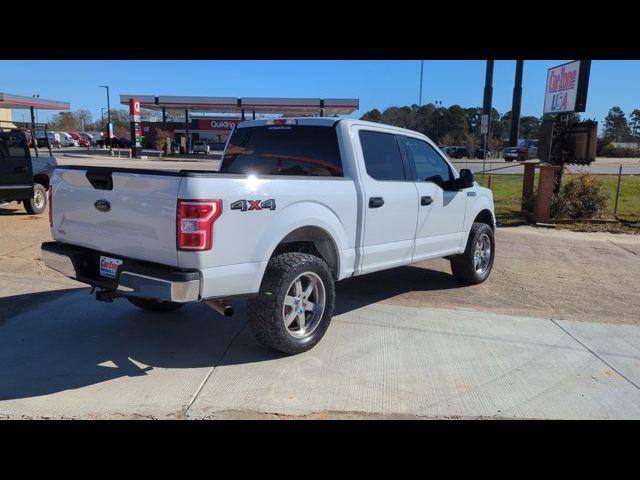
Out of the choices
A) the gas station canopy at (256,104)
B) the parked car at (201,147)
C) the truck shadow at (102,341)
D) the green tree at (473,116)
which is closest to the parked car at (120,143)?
the gas station canopy at (256,104)

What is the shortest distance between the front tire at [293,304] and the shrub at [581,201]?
9.90 m

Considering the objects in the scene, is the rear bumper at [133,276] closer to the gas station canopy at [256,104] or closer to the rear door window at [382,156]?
the rear door window at [382,156]

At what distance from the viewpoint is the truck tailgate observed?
11.9 ft

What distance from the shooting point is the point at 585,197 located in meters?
12.7

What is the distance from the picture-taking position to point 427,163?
6.02 m

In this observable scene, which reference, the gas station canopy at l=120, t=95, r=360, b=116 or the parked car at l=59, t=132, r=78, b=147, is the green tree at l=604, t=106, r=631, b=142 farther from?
the parked car at l=59, t=132, r=78, b=147

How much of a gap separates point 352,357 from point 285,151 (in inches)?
84.6

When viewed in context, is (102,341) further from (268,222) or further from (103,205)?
(268,222)

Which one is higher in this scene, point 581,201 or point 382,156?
point 382,156

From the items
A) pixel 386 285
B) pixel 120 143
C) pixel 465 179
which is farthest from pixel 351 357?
pixel 120 143

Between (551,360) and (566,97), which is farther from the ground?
(566,97)

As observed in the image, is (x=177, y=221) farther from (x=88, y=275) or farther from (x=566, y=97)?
(x=566, y=97)
